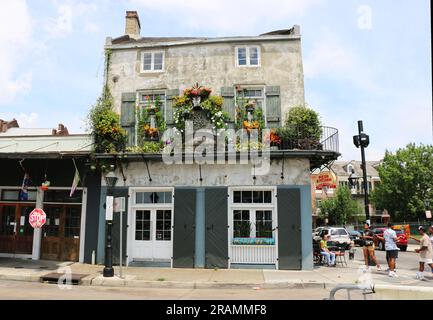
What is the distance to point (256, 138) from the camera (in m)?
14.1

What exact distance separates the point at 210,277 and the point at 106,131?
270 inches

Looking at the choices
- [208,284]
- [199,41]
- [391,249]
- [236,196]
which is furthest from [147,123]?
[391,249]

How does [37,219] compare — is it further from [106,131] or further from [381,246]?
[381,246]

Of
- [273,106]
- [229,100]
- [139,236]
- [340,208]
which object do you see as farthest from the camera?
[340,208]

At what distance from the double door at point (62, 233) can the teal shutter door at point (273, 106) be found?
28.0 feet

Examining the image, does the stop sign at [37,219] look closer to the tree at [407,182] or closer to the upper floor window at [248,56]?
the upper floor window at [248,56]

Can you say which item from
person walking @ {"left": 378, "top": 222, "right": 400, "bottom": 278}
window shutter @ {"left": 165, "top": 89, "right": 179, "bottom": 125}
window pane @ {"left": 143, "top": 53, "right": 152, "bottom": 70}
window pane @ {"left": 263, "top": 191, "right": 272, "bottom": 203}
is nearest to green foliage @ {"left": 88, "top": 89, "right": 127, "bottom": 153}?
window shutter @ {"left": 165, "top": 89, "right": 179, "bottom": 125}

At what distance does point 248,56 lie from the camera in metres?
15.3

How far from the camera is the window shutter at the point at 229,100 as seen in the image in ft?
48.3


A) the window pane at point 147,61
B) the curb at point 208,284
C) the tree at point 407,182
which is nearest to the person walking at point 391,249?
the curb at point 208,284

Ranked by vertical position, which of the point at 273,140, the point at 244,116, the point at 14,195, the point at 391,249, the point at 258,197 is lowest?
the point at 391,249

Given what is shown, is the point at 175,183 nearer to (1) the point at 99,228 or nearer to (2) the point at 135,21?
(1) the point at 99,228
